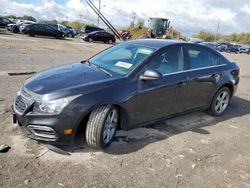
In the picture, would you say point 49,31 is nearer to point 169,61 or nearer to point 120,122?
point 169,61

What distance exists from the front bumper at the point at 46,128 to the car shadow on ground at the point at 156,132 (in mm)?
332

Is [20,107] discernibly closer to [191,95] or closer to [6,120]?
[6,120]

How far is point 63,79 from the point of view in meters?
3.92

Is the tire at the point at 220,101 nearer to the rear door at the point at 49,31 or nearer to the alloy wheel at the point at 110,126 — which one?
the alloy wheel at the point at 110,126

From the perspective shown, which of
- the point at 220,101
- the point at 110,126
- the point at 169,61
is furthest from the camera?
the point at 220,101

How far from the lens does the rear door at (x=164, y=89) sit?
423 cm

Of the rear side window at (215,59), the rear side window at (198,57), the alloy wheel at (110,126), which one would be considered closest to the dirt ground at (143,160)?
the alloy wheel at (110,126)

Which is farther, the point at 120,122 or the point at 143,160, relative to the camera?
the point at 120,122

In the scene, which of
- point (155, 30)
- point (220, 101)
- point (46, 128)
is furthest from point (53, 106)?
point (155, 30)

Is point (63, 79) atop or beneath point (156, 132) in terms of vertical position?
atop

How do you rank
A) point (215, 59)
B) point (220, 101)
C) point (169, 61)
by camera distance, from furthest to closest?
point (220, 101) < point (215, 59) < point (169, 61)

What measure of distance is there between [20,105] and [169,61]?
96.1 inches

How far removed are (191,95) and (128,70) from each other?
4.92ft

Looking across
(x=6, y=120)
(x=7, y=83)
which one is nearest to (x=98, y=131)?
(x=6, y=120)
